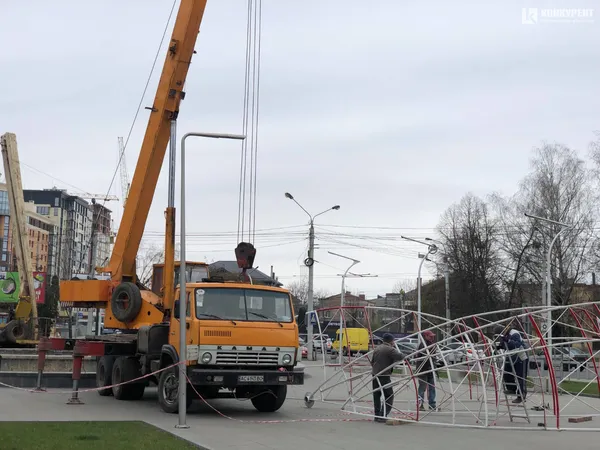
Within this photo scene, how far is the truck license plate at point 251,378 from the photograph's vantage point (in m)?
15.5

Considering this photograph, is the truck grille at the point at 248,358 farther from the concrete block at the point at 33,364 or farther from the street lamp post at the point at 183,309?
the concrete block at the point at 33,364

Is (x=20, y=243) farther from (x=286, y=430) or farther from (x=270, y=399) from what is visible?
(x=286, y=430)

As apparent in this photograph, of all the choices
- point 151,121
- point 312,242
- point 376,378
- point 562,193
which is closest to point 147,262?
point 312,242

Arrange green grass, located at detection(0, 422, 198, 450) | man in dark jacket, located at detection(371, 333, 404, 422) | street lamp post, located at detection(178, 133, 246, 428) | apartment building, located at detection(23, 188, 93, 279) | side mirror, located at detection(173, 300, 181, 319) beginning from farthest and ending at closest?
apartment building, located at detection(23, 188, 93, 279)
side mirror, located at detection(173, 300, 181, 319)
man in dark jacket, located at detection(371, 333, 404, 422)
street lamp post, located at detection(178, 133, 246, 428)
green grass, located at detection(0, 422, 198, 450)

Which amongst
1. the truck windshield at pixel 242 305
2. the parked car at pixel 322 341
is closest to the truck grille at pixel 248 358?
the truck windshield at pixel 242 305

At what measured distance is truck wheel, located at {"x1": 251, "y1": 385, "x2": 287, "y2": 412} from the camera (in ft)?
55.6

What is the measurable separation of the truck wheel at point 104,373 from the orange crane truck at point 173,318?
0.02m

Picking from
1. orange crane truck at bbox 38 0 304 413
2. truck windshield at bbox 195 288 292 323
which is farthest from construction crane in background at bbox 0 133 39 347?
truck windshield at bbox 195 288 292 323

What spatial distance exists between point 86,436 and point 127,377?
6473 millimetres

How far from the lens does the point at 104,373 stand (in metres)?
19.5

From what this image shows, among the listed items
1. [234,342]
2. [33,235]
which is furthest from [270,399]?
[33,235]

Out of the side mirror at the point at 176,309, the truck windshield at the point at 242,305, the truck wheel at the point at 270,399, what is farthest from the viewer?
the truck wheel at the point at 270,399

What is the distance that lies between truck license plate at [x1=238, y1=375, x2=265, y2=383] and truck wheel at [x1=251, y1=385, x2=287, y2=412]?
128 cm

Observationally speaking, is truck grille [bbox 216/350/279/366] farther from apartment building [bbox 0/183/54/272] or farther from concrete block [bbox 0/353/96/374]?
apartment building [bbox 0/183/54/272]
